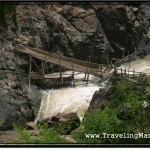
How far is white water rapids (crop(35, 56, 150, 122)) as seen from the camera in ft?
29.1

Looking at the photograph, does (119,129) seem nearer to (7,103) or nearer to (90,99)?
(90,99)

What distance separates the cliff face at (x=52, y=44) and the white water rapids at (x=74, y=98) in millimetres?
441

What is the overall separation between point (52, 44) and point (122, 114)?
4.03 metres

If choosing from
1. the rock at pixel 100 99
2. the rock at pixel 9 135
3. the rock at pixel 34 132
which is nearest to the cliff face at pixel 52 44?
the rock at pixel 9 135

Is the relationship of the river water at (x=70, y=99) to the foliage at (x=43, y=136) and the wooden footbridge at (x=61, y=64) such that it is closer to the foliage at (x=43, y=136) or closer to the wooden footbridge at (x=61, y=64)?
the wooden footbridge at (x=61, y=64)

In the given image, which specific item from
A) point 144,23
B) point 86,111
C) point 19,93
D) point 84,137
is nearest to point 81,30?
point 144,23

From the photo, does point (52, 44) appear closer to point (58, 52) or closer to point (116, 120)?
point (58, 52)

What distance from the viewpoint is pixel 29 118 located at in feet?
32.4

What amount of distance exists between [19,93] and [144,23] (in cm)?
441

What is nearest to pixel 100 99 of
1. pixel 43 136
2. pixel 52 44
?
pixel 43 136

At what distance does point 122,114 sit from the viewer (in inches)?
322

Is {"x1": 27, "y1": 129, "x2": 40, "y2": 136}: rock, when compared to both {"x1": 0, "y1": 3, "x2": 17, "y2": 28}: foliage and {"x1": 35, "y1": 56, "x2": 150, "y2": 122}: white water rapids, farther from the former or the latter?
{"x1": 0, "y1": 3, "x2": 17, "y2": 28}: foliage

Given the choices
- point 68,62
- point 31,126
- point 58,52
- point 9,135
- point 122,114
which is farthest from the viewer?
point 58,52

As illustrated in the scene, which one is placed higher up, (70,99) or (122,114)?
(70,99)
